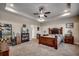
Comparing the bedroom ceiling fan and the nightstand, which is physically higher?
the bedroom ceiling fan

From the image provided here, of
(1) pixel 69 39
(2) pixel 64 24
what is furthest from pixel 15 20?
(1) pixel 69 39

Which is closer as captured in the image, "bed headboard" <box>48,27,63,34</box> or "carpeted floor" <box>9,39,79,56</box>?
"carpeted floor" <box>9,39,79,56</box>

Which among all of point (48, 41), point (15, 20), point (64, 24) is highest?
point (15, 20)

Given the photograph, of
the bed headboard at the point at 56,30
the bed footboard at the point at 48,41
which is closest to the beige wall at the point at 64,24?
the bed headboard at the point at 56,30

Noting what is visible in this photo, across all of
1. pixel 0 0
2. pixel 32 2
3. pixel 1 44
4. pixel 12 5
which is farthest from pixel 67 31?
pixel 0 0

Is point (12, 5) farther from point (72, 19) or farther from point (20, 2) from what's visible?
point (72, 19)

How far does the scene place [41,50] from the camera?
6.43 feet

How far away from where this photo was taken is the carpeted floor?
6.15 ft

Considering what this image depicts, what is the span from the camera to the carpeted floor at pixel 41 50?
1875 mm

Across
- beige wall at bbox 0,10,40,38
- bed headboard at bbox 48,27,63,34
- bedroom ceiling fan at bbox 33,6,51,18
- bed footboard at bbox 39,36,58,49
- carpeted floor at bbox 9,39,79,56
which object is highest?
bedroom ceiling fan at bbox 33,6,51,18

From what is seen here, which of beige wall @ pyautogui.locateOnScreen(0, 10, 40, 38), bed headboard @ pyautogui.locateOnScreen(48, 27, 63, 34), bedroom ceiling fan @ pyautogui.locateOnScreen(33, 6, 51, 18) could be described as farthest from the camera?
bed headboard @ pyautogui.locateOnScreen(48, 27, 63, 34)

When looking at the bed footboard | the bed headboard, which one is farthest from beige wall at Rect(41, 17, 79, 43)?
the bed footboard

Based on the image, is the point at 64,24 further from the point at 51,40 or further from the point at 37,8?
the point at 37,8

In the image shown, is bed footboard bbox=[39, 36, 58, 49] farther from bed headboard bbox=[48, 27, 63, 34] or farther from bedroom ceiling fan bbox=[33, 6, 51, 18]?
bedroom ceiling fan bbox=[33, 6, 51, 18]
